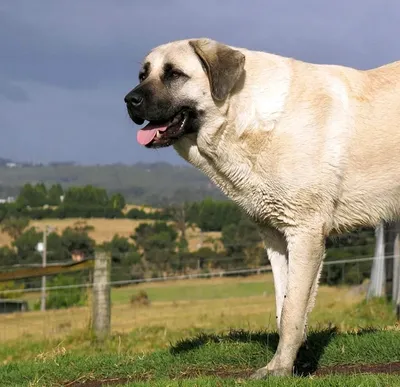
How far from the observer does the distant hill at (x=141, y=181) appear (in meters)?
28.5

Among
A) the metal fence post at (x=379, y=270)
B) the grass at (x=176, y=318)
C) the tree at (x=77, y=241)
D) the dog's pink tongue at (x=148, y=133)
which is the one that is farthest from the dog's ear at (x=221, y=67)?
the tree at (x=77, y=241)

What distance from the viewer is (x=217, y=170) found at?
5.77 m

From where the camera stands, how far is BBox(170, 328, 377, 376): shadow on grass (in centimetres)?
598

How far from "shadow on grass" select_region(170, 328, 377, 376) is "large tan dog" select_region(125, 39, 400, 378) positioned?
0.55 m

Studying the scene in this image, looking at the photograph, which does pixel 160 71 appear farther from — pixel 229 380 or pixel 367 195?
pixel 229 380

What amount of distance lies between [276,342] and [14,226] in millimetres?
39366

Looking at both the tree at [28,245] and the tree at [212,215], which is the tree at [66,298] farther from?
the tree at [28,245]

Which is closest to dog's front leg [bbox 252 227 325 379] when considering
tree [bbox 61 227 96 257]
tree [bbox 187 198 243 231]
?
tree [bbox 61 227 96 257]

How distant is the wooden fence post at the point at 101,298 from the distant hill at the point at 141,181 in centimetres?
167

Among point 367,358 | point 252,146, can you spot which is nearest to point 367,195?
point 252,146

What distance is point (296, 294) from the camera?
5359mm

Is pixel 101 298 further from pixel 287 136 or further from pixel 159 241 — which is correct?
pixel 159 241

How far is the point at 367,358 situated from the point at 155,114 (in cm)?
248

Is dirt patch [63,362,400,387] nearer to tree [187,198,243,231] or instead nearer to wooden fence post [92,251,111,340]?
wooden fence post [92,251,111,340]
